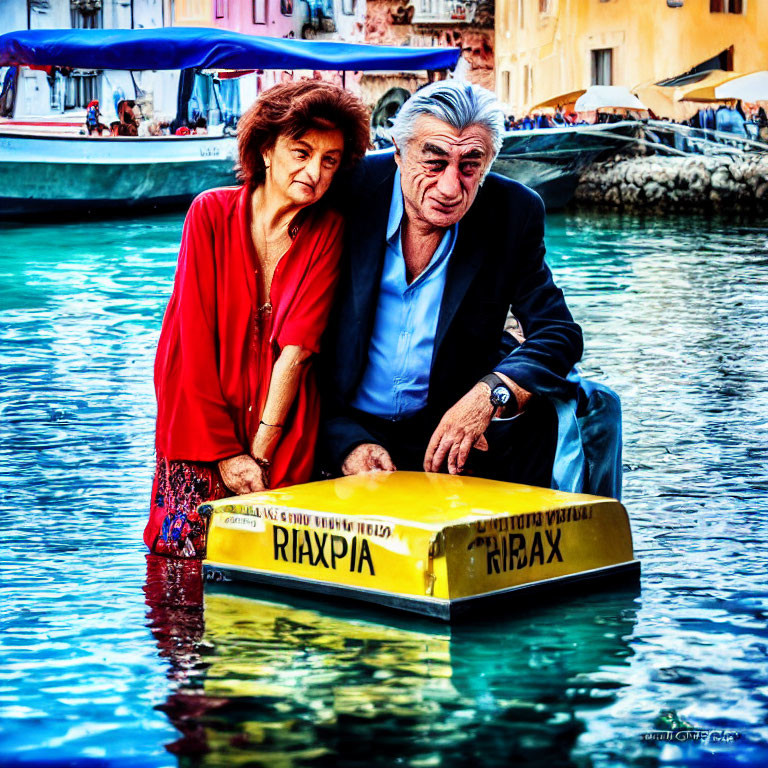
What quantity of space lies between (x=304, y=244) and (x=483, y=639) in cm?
122

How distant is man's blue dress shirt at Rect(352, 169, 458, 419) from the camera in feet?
14.2

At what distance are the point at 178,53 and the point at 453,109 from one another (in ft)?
60.6

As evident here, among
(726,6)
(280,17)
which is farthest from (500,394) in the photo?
(280,17)

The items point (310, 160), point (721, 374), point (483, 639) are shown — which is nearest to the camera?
point (483, 639)

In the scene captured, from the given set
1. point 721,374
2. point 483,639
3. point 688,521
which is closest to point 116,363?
point 721,374

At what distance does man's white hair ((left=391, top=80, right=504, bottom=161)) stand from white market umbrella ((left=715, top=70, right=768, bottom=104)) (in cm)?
2804

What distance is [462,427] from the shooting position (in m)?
4.23

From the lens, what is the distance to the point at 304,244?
4328 mm

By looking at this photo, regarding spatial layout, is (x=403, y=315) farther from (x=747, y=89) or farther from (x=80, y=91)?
(x=80, y=91)

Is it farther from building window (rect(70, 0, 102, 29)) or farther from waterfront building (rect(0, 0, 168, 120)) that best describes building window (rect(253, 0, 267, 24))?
building window (rect(70, 0, 102, 29))

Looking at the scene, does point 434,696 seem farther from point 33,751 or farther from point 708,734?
point 33,751

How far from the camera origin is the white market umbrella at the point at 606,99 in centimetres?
3119

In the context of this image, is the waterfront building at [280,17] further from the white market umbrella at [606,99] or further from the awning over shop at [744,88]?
the awning over shop at [744,88]

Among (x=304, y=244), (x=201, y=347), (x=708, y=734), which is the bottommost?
(x=708, y=734)
